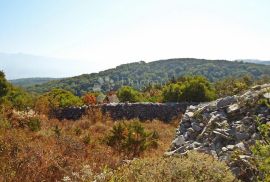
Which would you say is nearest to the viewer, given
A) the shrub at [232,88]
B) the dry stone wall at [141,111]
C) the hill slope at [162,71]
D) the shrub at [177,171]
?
the shrub at [177,171]

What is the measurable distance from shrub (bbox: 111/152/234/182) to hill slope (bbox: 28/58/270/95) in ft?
287

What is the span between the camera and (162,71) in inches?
5054

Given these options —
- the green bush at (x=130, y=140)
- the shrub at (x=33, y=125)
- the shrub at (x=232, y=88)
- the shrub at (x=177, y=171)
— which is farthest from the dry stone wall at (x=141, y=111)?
the shrub at (x=177, y=171)

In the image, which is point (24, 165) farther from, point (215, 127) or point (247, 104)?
point (247, 104)

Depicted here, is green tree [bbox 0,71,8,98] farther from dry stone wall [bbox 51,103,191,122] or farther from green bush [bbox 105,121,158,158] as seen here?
green bush [bbox 105,121,158,158]

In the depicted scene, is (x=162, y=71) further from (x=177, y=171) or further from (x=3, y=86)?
(x=177, y=171)

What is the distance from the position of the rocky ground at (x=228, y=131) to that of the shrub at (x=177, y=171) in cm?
65

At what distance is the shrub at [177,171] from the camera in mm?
5863

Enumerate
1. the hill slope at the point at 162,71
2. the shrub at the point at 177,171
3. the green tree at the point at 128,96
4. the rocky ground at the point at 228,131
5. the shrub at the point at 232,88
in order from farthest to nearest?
the hill slope at the point at 162,71 → the green tree at the point at 128,96 → the shrub at the point at 232,88 → the rocky ground at the point at 228,131 → the shrub at the point at 177,171

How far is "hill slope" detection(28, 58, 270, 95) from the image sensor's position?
339 ft

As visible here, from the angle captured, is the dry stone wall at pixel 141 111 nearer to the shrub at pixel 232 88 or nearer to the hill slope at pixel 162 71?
the shrub at pixel 232 88

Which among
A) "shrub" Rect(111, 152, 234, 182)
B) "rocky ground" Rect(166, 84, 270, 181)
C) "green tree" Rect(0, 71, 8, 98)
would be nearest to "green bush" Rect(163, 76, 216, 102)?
"rocky ground" Rect(166, 84, 270, 181)

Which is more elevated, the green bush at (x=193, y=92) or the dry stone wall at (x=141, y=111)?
the green bush at (x=193, y=92)

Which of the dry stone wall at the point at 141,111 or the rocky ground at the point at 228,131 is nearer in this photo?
the rocky ground at the point at 228,131
